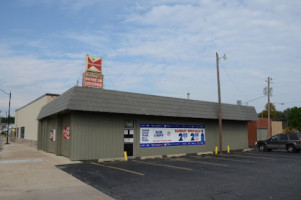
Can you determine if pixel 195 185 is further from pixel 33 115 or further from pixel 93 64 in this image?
pixel 33 115

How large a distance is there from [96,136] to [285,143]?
18945mm

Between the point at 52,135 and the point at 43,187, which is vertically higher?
the point at 52,135

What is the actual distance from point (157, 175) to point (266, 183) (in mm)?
4415

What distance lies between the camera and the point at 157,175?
11344 millimetres

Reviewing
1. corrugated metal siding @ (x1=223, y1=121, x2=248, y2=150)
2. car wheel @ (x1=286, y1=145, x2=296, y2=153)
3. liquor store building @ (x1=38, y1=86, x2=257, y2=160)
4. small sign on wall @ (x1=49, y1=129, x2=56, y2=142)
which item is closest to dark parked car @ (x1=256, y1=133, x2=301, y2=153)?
car wheel @ (x1=286, y1=145, x2=296, y2=153)

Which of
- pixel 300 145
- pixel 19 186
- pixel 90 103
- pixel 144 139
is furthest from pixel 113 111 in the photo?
pixel 300 145

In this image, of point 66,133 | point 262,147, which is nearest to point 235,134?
point 262,147

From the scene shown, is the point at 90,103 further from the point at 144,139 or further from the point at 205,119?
the point at 205,119

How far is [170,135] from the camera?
2144cm

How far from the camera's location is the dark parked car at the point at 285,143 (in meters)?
24.6

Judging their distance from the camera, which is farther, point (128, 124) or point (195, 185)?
point (128, 124)

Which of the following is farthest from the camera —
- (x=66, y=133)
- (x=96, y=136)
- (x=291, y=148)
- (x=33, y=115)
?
(x=33, y=115)

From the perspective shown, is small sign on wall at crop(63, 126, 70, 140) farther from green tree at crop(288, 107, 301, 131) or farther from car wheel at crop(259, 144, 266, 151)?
green tree at crop(288, 107, 301, 131)

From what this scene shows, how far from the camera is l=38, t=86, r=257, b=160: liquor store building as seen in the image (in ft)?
54.3
